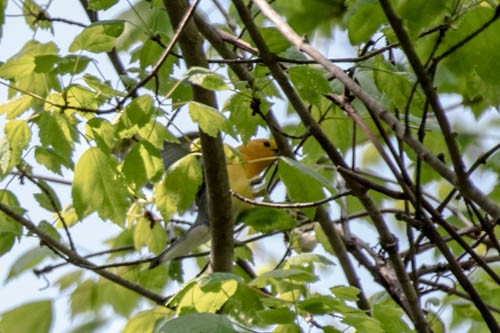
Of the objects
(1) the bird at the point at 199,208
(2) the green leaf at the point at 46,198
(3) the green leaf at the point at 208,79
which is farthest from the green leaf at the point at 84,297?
(3) the green leaf at the point at 208,79

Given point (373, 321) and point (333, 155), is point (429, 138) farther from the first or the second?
point (373, 321)

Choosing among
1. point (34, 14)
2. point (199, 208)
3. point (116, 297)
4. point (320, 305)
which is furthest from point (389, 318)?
point (34, 14)

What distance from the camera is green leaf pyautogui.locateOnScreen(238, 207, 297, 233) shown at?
8.68ft

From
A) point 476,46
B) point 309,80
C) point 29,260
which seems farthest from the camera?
point 29,260

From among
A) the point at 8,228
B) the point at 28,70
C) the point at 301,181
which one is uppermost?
the point at 28,70

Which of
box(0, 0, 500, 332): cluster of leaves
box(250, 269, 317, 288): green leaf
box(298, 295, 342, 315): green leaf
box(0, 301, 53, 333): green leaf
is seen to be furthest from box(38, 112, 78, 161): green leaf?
box(0, 301, 53, 333): green leaf

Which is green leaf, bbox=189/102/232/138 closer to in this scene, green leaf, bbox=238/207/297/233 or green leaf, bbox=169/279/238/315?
green leaf, bbox=169/279/238/315

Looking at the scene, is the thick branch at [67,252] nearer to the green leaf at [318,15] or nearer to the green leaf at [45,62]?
the green leaf at [45,62]

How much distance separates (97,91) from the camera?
2.11m

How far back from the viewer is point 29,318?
10.7 ft

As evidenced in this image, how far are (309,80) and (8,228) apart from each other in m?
1.17

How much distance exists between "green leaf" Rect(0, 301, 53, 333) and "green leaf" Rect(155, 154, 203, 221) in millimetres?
1033

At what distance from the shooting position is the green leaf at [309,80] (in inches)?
81.4

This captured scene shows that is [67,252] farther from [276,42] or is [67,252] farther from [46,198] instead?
[276,42]
